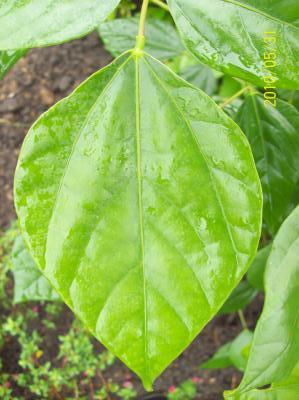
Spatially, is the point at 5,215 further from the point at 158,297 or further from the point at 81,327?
the point at 158,297

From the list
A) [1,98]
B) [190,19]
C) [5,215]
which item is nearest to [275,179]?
[190,19]

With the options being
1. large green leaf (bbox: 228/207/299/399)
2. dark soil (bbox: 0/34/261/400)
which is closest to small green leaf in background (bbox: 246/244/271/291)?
large green leaf (bbox: 228/207/299/399)

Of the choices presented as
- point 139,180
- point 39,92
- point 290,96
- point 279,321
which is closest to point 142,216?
point 139,180

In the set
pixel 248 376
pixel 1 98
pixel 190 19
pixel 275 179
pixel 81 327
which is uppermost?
pixel 1 98

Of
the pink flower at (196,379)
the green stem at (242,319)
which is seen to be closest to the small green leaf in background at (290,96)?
the green stem at (242,319)

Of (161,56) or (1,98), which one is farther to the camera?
(1,98)

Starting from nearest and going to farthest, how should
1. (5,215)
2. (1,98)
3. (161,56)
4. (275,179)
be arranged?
(275,179)
(161,56)
(5,215)
(1,98)

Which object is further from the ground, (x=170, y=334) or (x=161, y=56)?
(x=161, y=56)
